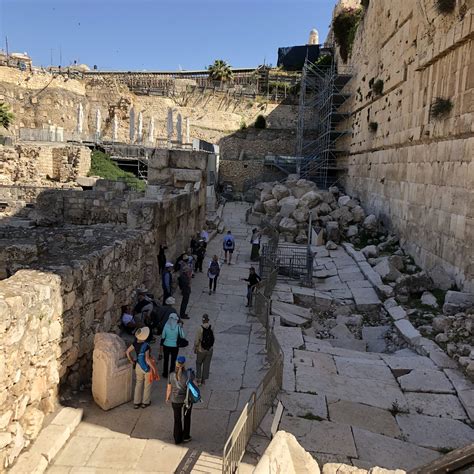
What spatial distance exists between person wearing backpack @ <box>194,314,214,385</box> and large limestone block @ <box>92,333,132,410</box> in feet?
3.33

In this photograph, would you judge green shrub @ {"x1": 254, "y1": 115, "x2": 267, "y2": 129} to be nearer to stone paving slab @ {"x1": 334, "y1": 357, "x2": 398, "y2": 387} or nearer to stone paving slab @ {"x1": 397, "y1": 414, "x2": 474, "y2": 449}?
stone paving slab @ {"x1": 334, "y1": 357, "x2": 398, "y2": 387}

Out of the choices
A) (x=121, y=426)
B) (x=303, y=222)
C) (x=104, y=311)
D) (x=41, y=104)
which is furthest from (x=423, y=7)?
(x=41, y=104)

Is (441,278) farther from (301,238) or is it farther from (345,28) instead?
(345,28)

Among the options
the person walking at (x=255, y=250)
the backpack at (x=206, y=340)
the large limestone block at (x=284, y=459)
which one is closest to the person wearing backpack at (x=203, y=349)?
the backpack at (x=206, y=340)

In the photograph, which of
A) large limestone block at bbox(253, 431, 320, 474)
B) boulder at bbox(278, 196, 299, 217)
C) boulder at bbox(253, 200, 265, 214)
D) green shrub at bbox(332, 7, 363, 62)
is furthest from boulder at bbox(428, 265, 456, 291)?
green shrub at bbox(332, 7, 363, 62)

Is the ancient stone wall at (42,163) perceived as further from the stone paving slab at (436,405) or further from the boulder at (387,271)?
the stone paving slab at (436,405)

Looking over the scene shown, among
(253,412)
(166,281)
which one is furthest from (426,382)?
(166,281)

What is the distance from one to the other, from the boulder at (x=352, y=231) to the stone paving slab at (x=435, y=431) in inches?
457

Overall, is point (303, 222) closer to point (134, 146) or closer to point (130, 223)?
point (130, 223)

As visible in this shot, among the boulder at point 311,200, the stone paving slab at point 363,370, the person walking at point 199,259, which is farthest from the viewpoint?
the boulder at point 311,200

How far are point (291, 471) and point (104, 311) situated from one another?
411 cm

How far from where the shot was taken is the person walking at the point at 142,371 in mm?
5559

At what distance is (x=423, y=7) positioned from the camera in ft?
44.3

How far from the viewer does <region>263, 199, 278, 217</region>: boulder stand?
2225 cm
